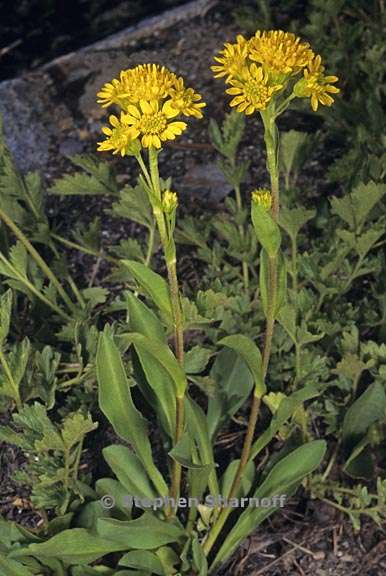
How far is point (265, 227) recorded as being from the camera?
1.42 metres

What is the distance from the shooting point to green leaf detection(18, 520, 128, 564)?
5.55ft

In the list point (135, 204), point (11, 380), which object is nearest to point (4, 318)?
point (11, 380)

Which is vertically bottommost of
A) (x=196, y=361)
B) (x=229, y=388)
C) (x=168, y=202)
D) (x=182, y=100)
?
(x=229, y=388)

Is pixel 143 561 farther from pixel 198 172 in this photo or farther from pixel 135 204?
pixel 198 172

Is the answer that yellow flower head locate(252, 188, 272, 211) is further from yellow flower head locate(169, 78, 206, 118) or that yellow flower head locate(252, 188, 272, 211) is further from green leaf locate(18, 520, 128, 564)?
green leaf locate(18, 520, 128, 564)

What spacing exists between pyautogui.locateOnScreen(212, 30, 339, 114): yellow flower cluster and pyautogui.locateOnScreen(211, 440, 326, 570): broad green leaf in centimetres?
70

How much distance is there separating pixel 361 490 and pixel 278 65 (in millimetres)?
940

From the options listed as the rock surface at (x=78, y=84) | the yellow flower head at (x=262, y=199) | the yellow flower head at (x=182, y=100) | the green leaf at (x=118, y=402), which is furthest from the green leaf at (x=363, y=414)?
the rock surface at (x=78, y=84)

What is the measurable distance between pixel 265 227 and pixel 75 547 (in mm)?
706

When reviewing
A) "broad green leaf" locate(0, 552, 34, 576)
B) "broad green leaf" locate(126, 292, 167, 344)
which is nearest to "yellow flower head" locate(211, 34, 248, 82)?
"broad green leaf" locate(126, 292, 167, 344)

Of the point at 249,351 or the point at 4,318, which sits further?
the point at 4,318

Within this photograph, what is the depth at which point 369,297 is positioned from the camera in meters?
2.39

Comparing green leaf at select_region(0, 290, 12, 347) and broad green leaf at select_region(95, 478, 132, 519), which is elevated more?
green leaf at select_region(0, 290, 12, 347)

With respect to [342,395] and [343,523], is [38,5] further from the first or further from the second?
[343,523]
